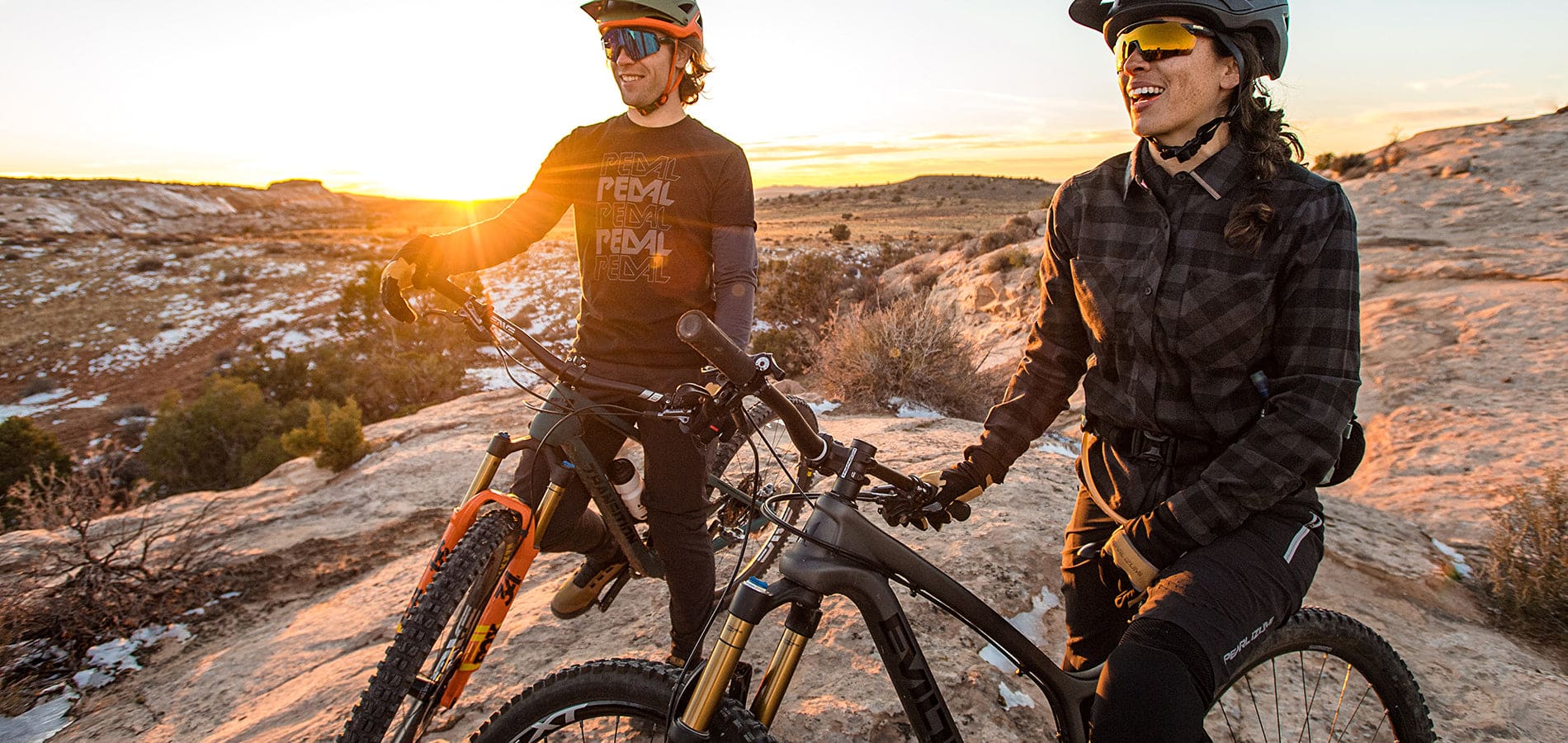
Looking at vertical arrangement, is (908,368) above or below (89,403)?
above

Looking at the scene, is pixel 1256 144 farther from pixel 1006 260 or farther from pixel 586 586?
pixel 1006 260

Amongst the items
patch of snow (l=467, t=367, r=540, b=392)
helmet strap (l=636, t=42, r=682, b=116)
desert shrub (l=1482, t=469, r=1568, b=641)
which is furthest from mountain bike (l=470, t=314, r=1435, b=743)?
patch of snow (l=467, t=367, r=540, b=392)

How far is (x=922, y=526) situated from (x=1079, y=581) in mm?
678

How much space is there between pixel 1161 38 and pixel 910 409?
563 centimetres

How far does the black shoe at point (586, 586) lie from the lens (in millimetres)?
2893

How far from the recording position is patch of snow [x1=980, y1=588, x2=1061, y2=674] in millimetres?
2799

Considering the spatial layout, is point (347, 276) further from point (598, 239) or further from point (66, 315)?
point (598, 239)

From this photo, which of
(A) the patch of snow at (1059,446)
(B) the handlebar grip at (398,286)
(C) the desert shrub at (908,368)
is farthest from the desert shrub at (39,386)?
(A) the patch of snow at (1059,446)

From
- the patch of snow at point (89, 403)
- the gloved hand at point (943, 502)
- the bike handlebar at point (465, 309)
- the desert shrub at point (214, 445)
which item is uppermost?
the bike handlebar at point (465, 309)

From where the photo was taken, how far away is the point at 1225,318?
5.23 ft

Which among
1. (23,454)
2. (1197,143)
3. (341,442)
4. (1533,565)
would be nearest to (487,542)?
(1197,143)

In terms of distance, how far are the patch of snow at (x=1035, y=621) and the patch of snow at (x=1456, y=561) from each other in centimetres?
263

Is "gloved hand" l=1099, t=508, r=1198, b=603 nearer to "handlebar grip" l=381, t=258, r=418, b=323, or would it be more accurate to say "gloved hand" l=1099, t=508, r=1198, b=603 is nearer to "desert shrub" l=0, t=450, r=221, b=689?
"handlebar grip" l=381, t=258, r=418, b=323

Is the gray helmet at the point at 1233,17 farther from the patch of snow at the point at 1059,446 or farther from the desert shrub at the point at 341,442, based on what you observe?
the desert shrub at the point at 341,442
